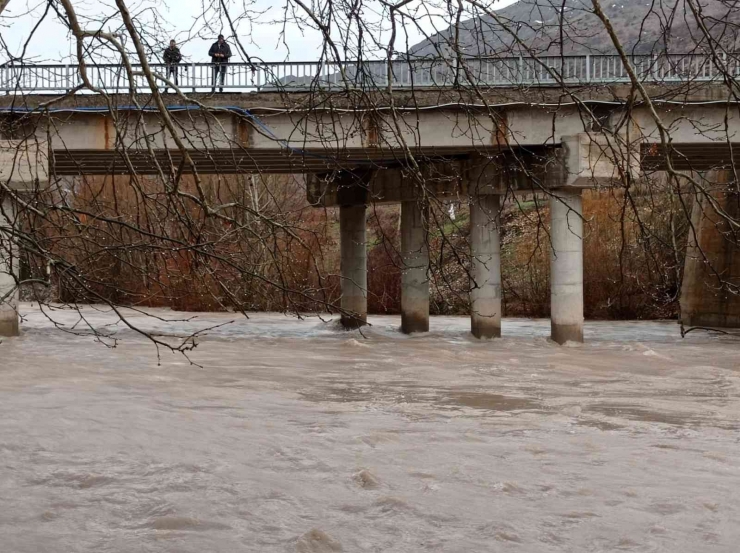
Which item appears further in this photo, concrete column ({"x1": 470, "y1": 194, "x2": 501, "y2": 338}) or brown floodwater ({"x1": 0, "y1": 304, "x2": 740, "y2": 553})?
concrete column ({"x1": 470, "y1": 194, "x2": 501, "y2": 338})

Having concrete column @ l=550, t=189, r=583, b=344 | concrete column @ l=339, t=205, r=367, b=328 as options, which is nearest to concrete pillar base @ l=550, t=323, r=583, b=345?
concrete column @ l=550, t=189, r=583, b=344

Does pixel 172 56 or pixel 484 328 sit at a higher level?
pixel 172 56

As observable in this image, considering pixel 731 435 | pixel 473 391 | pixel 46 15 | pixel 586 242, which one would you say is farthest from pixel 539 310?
pixel 46 15

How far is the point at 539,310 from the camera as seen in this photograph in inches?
1437

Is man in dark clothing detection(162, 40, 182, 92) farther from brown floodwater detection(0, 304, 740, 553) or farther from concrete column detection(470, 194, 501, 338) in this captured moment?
concrete column detection(470, 194, 501, 338)

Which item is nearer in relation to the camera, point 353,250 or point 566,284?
point 566,284

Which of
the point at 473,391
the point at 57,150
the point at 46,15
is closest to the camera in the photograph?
the point at 46,15

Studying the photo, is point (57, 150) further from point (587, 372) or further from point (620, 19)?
point (620, 19)

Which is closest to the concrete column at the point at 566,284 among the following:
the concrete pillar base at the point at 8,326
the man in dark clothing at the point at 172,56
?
the concrete pillar base at the point at 8,326

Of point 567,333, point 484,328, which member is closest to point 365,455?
point 567,333

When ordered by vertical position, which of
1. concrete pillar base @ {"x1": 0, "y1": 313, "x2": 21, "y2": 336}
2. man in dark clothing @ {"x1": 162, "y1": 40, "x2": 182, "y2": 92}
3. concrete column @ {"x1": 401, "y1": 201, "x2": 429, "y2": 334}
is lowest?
concrete pillar base @ {"x1": 0, "y1": 313, "x2": 21, "y2": 336}

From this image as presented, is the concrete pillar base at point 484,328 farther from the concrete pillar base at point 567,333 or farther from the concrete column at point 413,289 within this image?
the concrete column at point 413,289

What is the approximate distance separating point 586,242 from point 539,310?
2.86 m

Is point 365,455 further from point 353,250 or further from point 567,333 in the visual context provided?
point 353,250
